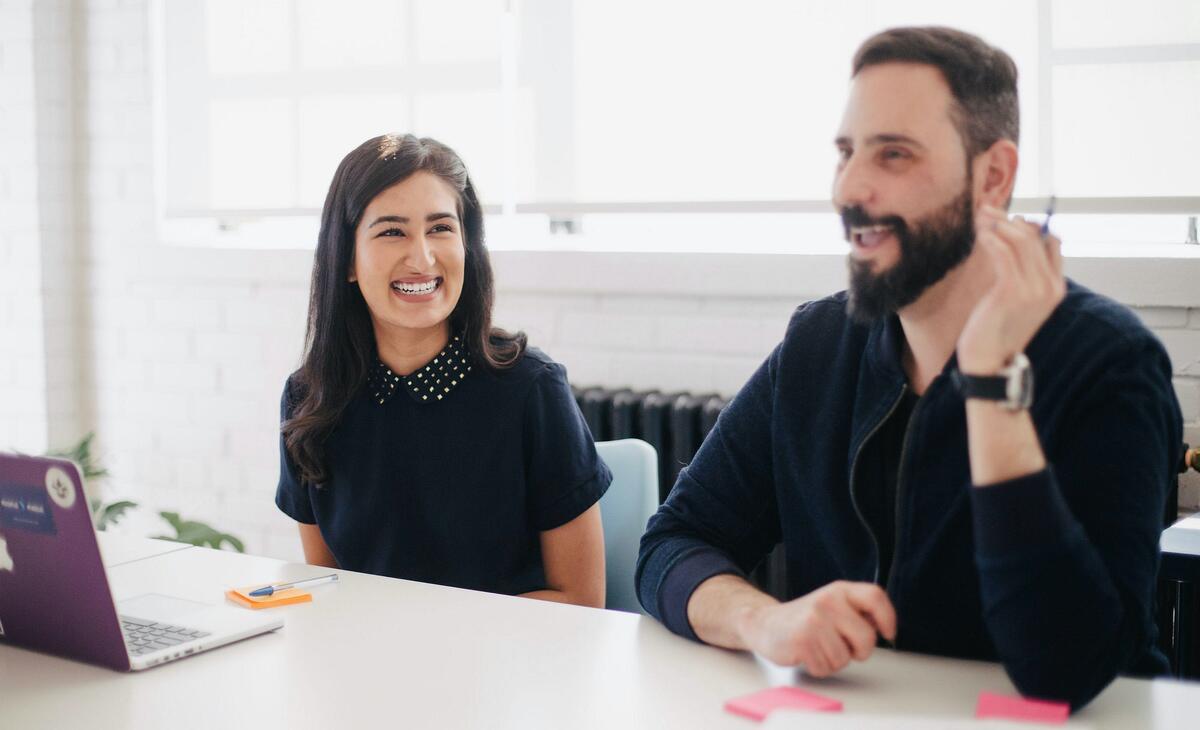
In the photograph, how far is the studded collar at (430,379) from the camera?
2.02 meters

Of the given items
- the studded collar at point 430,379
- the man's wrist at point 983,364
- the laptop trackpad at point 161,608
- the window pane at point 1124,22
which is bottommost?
the laptop trackpad at point 161,608

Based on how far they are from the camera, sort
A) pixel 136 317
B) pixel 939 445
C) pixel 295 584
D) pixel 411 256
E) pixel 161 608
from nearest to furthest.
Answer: pixel 939 445 < pixel 161 608 < pixel 295 584 < pixel 411 256 < pixel 136 317

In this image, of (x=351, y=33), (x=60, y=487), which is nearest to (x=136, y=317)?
(x=351, y=33)

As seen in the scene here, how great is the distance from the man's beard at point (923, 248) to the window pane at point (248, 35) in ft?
7.66

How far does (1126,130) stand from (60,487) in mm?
1914

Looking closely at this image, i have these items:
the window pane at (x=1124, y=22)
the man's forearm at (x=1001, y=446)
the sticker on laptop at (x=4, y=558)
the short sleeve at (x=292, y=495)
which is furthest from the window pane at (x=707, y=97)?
the sticker on laptop at (x=4, y=558)

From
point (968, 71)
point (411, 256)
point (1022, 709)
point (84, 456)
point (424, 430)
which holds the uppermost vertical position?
point (968, 71)

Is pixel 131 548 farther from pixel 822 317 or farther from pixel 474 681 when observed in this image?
pixel 822 317

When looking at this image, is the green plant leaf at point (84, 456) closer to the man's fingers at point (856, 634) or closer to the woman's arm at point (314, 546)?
the woman's arm at point (314, 546)

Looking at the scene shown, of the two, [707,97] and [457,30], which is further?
[457,30]

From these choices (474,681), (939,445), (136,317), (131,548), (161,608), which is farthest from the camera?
(136,317)

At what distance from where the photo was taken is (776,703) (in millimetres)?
1198

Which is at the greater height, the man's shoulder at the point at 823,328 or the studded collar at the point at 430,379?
the man's shoulder at the point at 823,328

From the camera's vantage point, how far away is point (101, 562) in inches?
51.8
